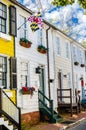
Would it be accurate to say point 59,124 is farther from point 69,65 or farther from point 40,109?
point 69,65

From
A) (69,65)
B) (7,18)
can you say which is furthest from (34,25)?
(69,65)

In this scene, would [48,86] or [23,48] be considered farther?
[48,86]

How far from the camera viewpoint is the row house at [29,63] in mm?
17062

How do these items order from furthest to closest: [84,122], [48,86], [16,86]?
[48,86], [84,122], [16,86]

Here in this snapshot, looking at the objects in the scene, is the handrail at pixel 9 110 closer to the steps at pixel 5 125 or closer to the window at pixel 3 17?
the steps at pixel 5 125

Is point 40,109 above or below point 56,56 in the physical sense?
below

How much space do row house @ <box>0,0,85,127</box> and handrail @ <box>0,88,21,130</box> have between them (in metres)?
0.14

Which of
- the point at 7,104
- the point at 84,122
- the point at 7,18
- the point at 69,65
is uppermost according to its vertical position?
the point at 7,18

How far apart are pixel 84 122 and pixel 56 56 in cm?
611

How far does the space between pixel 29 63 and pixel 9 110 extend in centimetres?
507

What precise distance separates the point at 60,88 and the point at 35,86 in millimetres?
5917

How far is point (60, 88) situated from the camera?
84.3 ft

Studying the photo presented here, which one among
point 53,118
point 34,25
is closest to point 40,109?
Answer: point 53,118

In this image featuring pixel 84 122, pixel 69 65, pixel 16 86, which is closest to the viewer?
pixel 16 86
